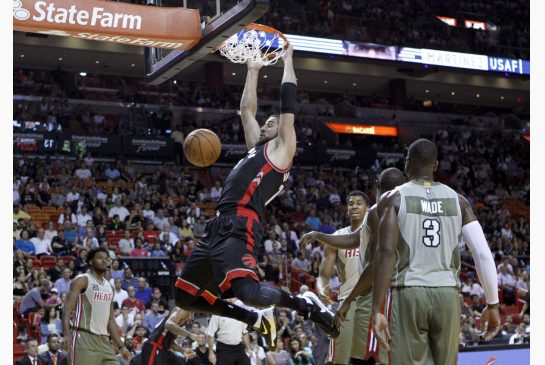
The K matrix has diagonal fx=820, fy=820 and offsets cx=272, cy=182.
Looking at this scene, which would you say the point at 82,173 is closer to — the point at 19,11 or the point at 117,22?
the point at 117,22

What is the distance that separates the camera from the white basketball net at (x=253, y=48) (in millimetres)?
8223

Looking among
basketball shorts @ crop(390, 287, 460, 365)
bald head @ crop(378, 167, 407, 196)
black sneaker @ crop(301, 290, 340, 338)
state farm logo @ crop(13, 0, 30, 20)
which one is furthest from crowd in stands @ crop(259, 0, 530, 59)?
basketball shorts @ crop(390, 287, 460, 365)

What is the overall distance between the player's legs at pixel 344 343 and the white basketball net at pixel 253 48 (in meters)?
2.59

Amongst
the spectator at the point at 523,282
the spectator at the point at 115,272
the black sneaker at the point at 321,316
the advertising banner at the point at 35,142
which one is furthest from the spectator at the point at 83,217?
the black sneaker at the point at 321,316

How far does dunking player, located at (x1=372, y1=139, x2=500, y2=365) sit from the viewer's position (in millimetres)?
5289

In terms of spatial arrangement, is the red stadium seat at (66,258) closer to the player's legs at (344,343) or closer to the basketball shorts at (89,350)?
the basketball shorts at (89,350)

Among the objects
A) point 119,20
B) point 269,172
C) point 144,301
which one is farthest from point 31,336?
point 269,172

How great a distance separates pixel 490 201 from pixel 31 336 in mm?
19999

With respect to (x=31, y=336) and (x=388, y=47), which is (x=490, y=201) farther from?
(x=31, y=336)

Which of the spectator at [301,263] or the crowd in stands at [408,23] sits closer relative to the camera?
the spectator at [301,263]

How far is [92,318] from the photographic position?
30.6ft

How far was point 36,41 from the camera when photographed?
87.3ft

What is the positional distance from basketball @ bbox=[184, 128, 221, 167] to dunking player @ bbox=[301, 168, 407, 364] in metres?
1.51

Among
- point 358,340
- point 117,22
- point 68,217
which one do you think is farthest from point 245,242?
point 68,217
